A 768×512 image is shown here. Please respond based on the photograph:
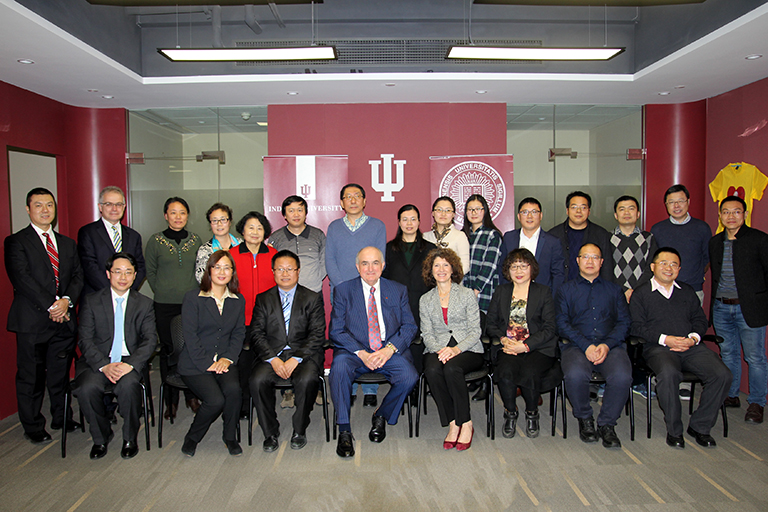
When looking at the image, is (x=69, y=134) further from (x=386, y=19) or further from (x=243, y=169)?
(x=386, y=19)

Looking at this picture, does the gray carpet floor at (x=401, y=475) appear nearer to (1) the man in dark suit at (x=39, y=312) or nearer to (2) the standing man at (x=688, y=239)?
(1) the man in dark suit at (x=39, y=312)

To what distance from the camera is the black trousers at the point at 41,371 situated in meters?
3.73

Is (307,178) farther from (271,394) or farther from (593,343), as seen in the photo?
(593,343)

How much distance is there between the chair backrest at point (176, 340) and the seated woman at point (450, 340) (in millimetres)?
1895

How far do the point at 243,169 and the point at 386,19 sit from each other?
96.6 inches

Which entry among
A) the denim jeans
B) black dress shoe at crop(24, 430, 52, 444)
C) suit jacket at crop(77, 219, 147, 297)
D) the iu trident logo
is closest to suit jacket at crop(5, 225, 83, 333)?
suit jacket at crop(77, 219, 147, 297)

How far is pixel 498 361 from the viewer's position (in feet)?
12.4

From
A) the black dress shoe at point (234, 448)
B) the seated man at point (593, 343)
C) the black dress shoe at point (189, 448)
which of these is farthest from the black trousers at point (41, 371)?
the seated man at point (593, 343)

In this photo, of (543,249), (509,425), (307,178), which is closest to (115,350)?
(307,178)

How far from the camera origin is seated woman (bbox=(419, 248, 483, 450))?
140 inches

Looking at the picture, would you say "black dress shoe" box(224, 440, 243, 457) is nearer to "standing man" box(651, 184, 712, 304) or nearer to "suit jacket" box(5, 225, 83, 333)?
"suit jacket" box(5, 225, 83, 333)

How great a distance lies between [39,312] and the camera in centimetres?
375

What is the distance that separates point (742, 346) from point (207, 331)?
176 inches

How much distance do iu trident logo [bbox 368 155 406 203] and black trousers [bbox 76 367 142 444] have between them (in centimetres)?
329
